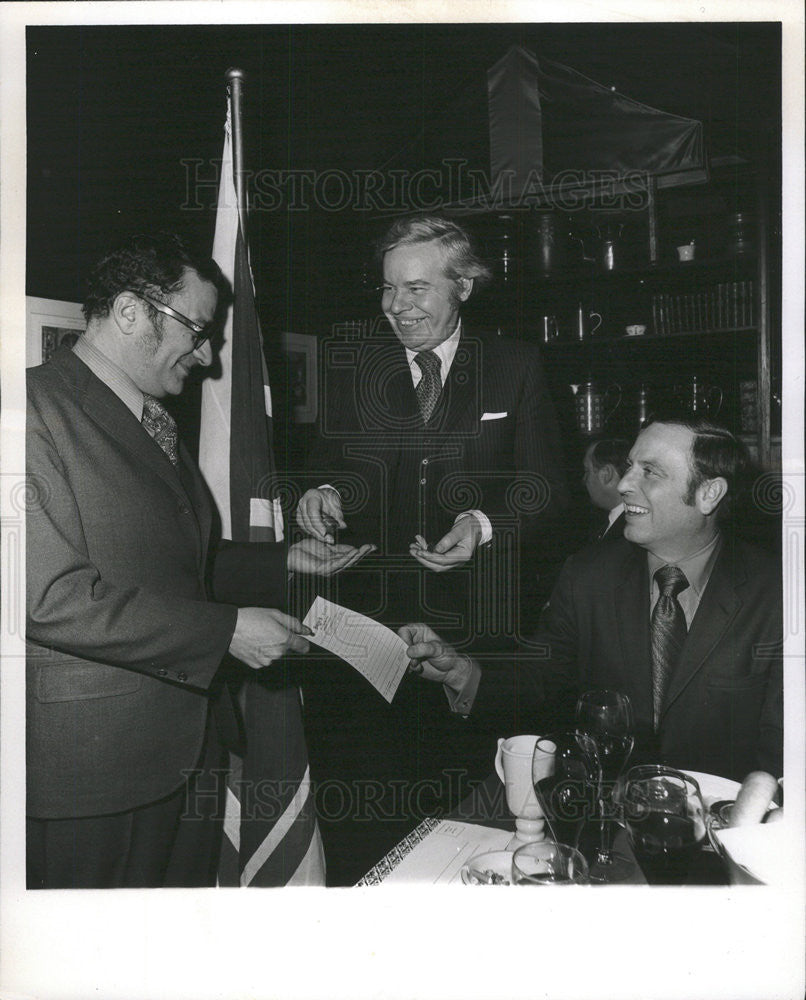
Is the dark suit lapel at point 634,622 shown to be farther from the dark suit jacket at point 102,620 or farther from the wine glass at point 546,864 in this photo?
the dark suit jacket at point 102,620

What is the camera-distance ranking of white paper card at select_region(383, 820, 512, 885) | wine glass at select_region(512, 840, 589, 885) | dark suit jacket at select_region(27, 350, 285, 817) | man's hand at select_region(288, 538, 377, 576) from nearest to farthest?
wine glass at select_region(512, 840, 589, 885) → white paper card at select_region(383, 820, 512, 885) → dark suit jacket at select_region(27, 350, 285, 817) → man's hand at select_region(288, 538, 377, 576)

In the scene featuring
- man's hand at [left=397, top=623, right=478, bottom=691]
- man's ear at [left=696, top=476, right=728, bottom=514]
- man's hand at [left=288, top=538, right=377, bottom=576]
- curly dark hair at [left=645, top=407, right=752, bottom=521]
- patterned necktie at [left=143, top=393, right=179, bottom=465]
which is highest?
patterned necktie at [left=143, top=393, right=179, bottom=465]

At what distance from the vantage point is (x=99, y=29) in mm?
1359

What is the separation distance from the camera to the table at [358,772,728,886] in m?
1.12

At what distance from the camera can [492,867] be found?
0.98 m

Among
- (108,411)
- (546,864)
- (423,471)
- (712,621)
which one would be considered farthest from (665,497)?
(108,411)

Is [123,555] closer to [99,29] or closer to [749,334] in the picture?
[99,29]

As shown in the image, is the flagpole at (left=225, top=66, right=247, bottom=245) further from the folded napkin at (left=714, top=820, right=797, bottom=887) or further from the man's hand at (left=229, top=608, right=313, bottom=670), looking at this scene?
the folded napkin at (left=714, top=820, right=797, bottom=887)

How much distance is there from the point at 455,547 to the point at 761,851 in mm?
755

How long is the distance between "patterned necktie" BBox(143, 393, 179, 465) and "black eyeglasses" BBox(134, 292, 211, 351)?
149 mm

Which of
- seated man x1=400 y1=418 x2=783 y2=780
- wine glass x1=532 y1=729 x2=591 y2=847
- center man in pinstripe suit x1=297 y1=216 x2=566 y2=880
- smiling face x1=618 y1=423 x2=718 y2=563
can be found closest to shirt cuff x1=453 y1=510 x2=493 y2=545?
center man in pinstripe suit x1=297 y1=216 x2=566 y2=880

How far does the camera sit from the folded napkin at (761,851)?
3.57ft

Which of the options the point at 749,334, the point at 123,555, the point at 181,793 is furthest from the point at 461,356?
the point at 181,793

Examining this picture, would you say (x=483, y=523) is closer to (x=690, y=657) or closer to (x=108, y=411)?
(x=690, y=657)
